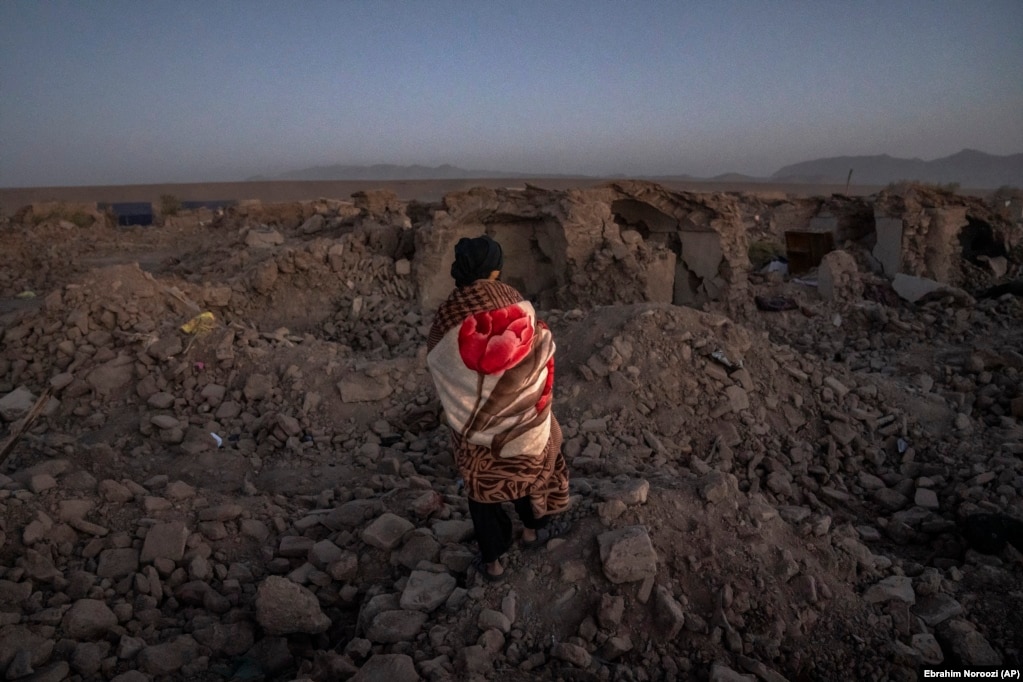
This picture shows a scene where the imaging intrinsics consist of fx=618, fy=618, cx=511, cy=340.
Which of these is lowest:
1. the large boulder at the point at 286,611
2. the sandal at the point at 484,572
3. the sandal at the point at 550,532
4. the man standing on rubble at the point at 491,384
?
the large boulder at the point at 286,611

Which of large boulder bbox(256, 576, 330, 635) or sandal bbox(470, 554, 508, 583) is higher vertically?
sandal bbox(470, 554, 508, 583)

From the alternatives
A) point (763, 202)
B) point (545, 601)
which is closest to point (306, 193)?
point (763, 202)

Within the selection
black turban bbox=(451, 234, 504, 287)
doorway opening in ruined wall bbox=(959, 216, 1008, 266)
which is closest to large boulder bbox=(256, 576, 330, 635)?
black turban bbox=(451, 234, 504, 287)

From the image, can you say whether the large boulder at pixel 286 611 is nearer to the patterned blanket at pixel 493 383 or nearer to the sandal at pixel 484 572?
the sandal at pixel 484 572

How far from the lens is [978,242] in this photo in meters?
11.1

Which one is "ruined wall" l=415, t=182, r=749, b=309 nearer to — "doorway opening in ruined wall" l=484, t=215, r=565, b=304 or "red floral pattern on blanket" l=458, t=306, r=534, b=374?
"doorway opening in ruined wall" l=484, t=215, r=565, b=304

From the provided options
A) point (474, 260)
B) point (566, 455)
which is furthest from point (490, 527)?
point (566, 455)

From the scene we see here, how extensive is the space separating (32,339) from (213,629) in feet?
13.9

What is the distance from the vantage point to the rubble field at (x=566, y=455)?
7.49 feet

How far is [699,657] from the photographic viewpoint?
220cm

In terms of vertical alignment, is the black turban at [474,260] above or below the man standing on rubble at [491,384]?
above

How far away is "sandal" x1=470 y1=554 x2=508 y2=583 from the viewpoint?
2.41 metres

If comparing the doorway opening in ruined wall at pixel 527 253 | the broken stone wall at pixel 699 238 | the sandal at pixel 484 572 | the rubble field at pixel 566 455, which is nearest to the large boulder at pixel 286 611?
the rubble field at pixel 566 455

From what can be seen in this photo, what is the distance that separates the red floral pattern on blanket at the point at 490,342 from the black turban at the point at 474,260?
16 centimetres
